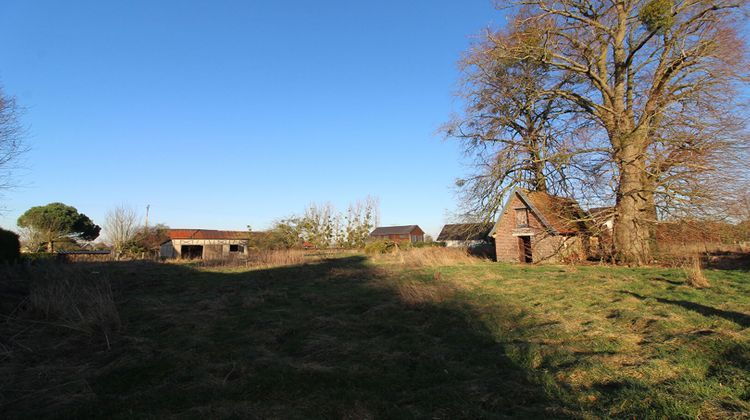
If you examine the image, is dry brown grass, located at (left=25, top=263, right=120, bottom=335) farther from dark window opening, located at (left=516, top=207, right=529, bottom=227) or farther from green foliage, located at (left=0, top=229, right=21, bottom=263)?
dark window opening, located at (left=516, top=207, right=529, bottom=227)

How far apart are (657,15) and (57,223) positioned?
173 ft

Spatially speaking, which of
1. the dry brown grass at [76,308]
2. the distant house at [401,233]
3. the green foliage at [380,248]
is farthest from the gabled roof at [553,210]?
the distant house at [401,233]

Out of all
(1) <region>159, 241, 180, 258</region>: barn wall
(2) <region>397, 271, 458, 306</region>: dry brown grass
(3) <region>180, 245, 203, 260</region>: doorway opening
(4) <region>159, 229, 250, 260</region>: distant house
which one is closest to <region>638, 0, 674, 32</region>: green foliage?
(2) <region>397, 271, 458, 306</region>: dry brown grass

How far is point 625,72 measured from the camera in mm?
18812

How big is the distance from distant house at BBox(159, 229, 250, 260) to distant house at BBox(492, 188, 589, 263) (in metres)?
30.3

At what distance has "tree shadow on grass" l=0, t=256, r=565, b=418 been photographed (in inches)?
169

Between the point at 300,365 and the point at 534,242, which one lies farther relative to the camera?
the point at 534,242

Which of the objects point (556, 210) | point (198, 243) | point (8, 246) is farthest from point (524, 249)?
point (198, 243)

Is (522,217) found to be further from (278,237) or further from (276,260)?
(278,237)

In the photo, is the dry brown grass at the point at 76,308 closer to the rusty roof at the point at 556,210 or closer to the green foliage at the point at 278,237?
Result: the rusty roof at the point at 556,210

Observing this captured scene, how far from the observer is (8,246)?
18828 mm

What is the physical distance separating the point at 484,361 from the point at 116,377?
4948 millimetres

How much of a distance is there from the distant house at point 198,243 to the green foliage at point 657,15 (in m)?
40.2

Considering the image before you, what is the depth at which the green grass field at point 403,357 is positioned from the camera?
4.21m
